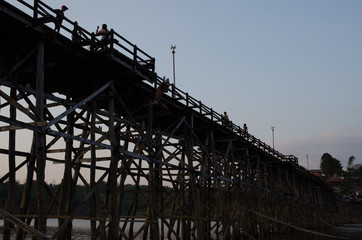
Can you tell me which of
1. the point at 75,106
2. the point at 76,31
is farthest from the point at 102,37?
the point at 75,106

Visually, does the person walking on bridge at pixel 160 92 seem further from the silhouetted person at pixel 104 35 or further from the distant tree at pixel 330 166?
the distant tree at pixel 330 166

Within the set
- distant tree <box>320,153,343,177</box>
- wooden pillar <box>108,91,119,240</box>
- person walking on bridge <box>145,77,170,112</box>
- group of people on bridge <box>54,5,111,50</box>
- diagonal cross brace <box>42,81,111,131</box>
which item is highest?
distant tree <box>320,153,343,177</box>

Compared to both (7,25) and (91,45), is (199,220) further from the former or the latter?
(7,25)

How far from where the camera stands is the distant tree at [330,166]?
138m

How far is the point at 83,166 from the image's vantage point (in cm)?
1469

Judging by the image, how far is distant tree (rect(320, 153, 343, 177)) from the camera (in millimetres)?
137500

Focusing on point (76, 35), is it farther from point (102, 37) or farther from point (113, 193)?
point (113, 193)

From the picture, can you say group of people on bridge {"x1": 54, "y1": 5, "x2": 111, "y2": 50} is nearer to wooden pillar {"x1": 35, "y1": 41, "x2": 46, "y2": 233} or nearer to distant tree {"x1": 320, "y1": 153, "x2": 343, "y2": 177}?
wooden pillar {"x1": 35, "y1": 41, "x2": 46, "y2": 233}

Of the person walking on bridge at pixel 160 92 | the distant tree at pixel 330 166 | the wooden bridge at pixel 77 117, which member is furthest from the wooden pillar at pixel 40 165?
the distant tree at pixel 330 166

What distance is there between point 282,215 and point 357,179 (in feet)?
318

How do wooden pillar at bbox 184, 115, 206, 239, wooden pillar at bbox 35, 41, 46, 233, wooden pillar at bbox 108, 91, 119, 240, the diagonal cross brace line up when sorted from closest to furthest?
1. wooden pillar at bbox 35, 41, 46, 233
2. the diagonal cross brace
3. wooden pillar at bbox 108, 91, 119, 240
4. wooden pillar at bbox 184, 115, 206, 239

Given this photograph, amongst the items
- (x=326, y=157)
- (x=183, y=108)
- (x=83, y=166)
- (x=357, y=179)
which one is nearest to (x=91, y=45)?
(x=83, y=166)

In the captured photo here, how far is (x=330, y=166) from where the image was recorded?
138250mm

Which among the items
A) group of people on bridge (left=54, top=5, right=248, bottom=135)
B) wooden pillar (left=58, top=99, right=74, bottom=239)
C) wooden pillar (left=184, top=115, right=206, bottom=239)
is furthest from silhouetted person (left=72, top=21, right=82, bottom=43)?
wooden pillar (left=184, top=115, right=206, bottom=239)
